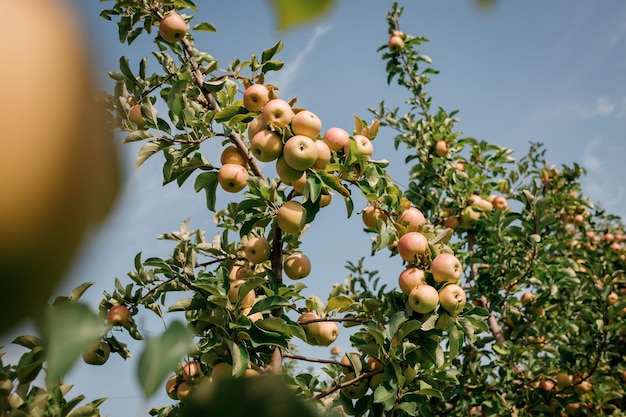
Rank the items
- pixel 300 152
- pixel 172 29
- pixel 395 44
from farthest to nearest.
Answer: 1. pixel 395 44
2. pixel 172 29
3. pixel 300 152

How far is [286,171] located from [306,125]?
0.20 m

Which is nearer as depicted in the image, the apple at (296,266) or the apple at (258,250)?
the apple at (258,250)

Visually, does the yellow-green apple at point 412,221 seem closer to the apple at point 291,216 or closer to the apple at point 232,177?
the apple at point 291,216

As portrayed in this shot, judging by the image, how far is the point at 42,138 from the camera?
34 centimetres

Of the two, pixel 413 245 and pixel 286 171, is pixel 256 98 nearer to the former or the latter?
pixel 286 171

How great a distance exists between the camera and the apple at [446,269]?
1.83 metres

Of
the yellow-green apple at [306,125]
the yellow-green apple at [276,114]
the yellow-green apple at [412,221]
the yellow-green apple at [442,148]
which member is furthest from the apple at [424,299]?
the yellow-green apple at [442,148]

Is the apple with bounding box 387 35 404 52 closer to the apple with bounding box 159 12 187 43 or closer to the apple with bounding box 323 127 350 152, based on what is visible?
the apple with bounding box 159 12 187 43

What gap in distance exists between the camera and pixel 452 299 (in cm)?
179

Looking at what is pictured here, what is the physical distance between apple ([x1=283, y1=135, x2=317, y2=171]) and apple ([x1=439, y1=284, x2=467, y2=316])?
2.38 ft

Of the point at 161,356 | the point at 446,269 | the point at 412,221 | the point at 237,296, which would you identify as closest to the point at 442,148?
the point at 412,221

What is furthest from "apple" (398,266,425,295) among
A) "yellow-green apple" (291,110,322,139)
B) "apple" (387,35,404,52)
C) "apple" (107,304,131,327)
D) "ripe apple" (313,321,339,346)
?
"apple" (387,35,404,52)

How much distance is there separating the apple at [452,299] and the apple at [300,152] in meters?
0.72

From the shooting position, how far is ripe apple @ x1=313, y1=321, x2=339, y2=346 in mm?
2068
